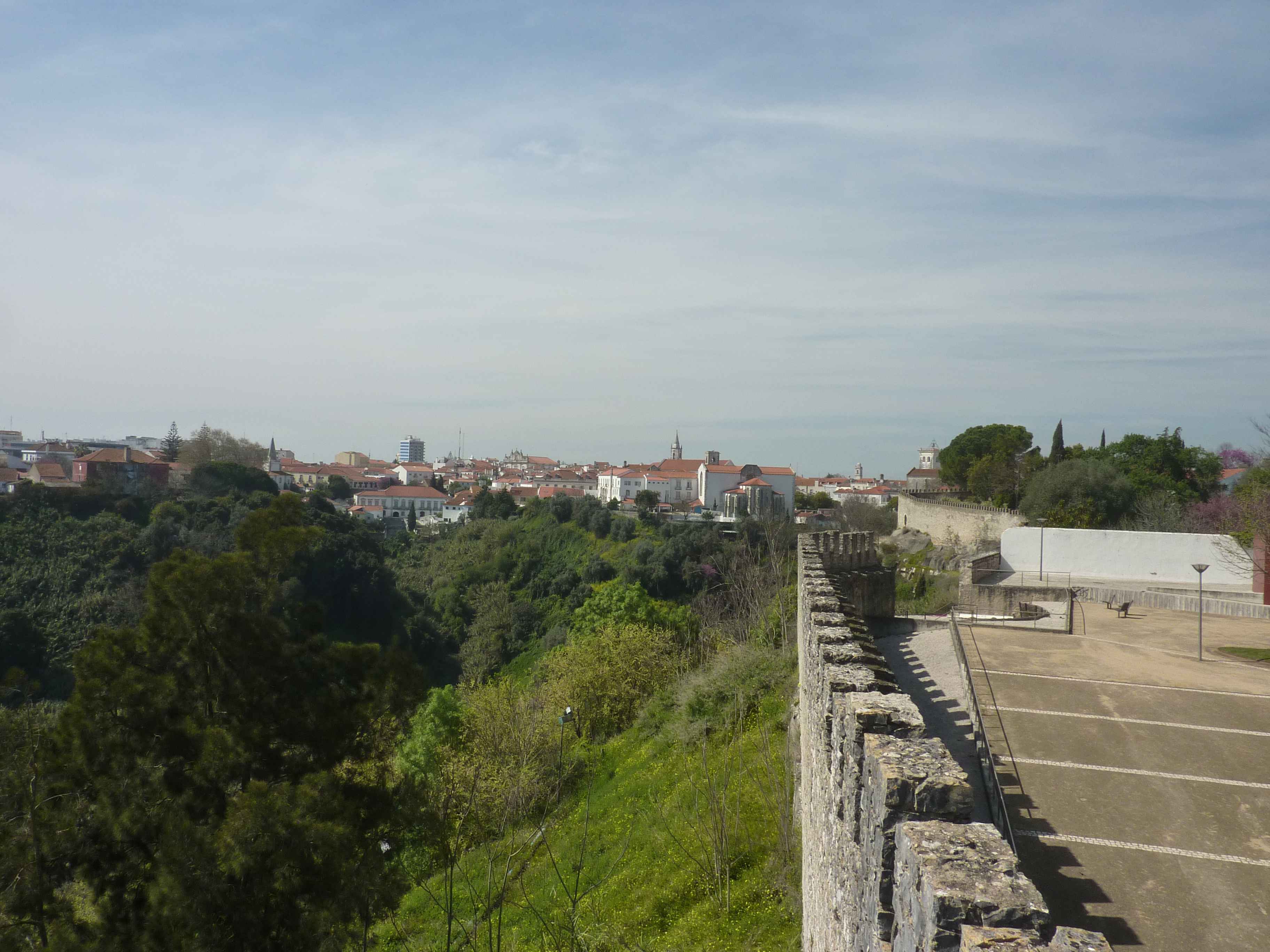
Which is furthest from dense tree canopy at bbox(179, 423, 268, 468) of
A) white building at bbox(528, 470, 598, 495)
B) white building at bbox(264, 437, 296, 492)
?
white building at bbox(528, 470, 598, 495)

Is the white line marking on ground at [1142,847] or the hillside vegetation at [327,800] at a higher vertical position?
the white line marking on ground at [1142,847]

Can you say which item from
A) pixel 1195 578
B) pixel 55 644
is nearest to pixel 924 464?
pixel 1195 578

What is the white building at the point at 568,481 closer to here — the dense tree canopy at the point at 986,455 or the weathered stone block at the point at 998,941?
the dense tree canopy at the point at 986,455

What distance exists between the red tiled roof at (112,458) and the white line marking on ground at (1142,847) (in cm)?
7456

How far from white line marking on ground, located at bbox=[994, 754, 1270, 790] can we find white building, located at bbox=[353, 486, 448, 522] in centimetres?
9290

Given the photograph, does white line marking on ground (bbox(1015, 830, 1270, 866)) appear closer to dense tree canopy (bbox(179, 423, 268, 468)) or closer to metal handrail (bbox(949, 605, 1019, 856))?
metal handrail (bbox(949, 605, 1019, 856))

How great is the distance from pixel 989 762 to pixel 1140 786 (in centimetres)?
139

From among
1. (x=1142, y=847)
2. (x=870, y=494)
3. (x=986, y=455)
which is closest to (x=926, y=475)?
(x=870, y=494)

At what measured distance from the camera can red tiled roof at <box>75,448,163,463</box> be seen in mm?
67000

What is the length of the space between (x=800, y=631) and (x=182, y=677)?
24.7 ft

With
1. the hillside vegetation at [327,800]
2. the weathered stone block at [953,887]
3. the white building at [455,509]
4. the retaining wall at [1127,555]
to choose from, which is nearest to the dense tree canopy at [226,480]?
the white building at [455,509]

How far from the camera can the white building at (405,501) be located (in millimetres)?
100188

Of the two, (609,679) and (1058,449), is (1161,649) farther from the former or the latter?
(1058,449)

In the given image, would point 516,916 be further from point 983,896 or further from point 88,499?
point 88,499
